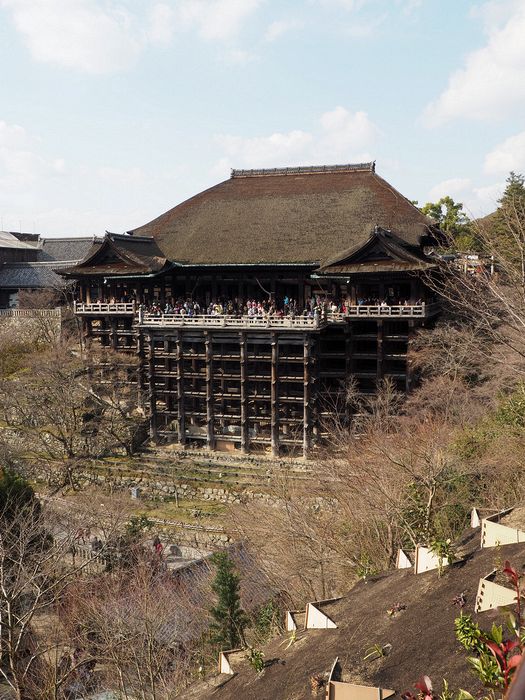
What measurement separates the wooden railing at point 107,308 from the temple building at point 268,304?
0.07m

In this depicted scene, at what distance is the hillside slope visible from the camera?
27.1ft

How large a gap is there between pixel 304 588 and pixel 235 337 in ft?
53.9

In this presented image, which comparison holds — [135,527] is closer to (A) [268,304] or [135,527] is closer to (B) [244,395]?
(B) [244,395]

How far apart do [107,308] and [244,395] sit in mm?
9812

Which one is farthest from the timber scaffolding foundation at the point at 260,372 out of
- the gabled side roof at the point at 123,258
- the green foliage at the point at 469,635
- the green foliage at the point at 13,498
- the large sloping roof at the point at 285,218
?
the green foliage at the point at 469,635

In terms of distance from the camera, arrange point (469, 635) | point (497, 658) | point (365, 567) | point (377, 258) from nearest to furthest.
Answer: point (497, 658)
point (469, 635)
point (365, 567)
point (377, 258)

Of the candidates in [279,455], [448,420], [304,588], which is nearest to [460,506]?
[304,588]

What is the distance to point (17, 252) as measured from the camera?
50.5 metres

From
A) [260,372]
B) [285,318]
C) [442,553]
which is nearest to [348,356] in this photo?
[285,318]

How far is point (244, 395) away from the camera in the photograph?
3041 centimetres

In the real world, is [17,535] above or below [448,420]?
below

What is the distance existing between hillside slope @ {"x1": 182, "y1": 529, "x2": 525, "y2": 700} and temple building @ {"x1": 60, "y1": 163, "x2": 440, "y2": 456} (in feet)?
59.8

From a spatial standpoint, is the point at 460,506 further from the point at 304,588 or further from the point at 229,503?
the point at 229,503

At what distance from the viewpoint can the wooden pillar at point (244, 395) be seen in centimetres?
3009
